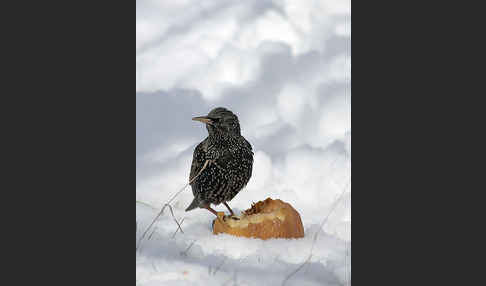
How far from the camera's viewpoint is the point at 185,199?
17.9ft

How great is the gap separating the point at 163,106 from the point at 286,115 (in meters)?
0.94

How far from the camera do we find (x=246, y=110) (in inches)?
213

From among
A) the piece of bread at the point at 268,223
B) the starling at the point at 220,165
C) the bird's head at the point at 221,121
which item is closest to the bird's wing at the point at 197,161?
the starling at the point at 220,165

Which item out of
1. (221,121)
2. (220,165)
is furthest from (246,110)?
(220,165)

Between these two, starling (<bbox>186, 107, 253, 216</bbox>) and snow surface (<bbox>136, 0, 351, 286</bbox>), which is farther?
starling (<bbox>186, 107, 253, 216</bbox>)

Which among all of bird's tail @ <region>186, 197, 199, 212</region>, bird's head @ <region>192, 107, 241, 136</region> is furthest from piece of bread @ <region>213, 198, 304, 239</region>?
bird's head @ <region>192, 107, 241, 136</region>

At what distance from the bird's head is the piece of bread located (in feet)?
2.03

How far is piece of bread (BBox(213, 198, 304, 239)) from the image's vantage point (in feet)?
17.4

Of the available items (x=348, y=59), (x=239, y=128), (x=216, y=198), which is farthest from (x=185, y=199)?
(x=348, y=59)

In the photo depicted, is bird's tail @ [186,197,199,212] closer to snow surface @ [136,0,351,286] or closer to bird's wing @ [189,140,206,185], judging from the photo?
snow surface @ [136,0,351,286]

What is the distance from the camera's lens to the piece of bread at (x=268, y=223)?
529 cm

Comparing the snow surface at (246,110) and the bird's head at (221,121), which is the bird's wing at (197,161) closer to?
the snow surface at (246,110)

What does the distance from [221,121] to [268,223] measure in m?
0.85

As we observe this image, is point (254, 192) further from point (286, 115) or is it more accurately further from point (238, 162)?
point (286, 115)
